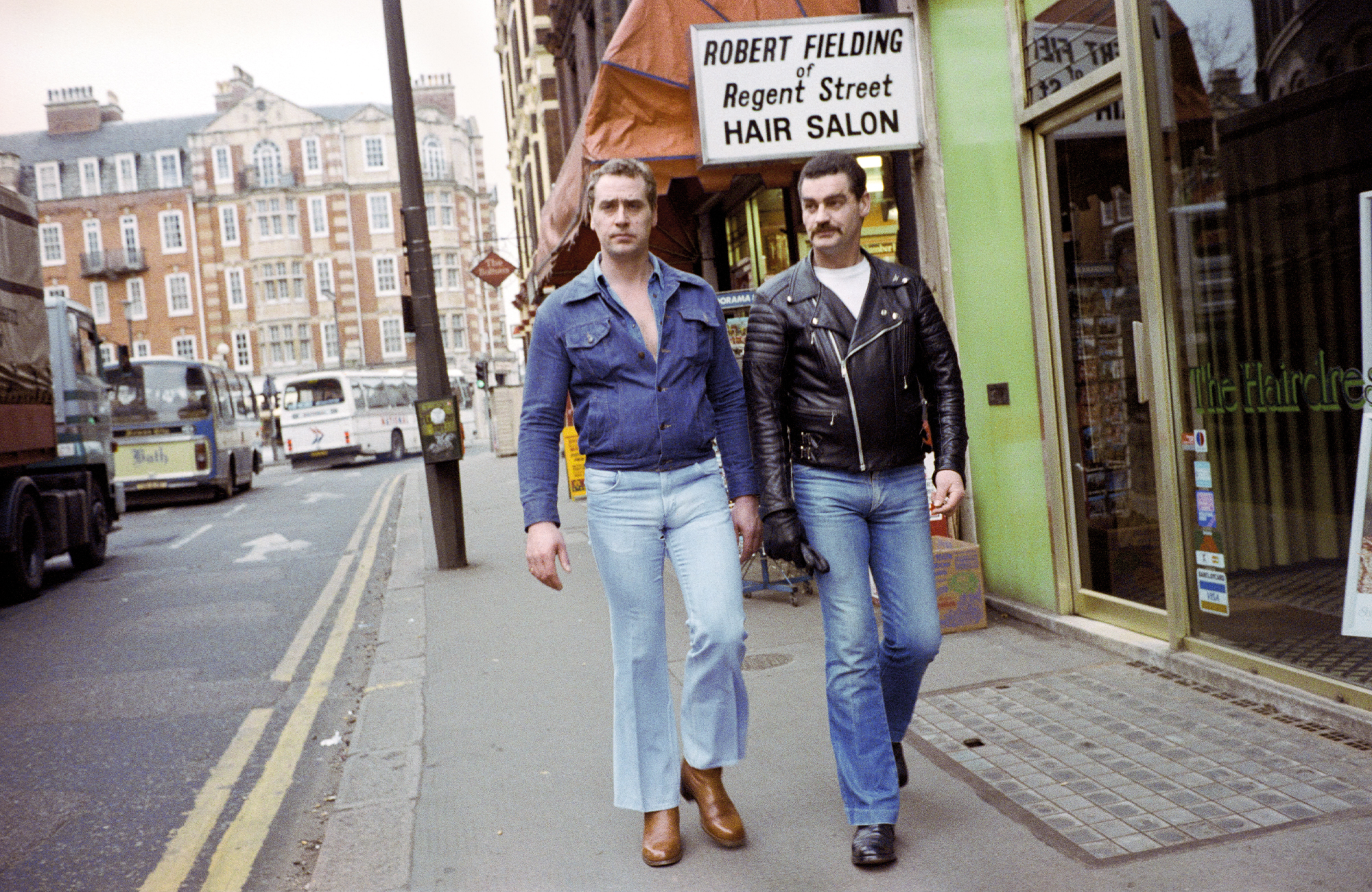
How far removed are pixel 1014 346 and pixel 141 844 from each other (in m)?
4.58

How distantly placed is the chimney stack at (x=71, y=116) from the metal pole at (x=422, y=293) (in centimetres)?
6365

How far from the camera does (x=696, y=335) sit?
Result: 3.38 meters

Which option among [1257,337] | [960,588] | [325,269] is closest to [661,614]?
[960,588]

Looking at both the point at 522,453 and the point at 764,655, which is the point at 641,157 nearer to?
the point at 764,655

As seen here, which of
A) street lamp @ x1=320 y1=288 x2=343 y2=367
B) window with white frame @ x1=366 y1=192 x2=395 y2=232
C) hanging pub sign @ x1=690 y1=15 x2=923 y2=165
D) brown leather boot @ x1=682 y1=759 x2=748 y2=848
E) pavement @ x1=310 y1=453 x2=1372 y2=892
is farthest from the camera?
window with white frame @ x1=366 y1=192 x2=395 y2=232

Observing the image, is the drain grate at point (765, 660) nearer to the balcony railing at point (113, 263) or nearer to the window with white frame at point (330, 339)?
the window with white frame at point (330, 339)

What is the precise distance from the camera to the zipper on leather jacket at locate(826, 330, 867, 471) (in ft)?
10.5

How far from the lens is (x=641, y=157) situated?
6.69m

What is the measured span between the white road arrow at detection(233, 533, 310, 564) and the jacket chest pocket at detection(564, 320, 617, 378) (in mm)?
9454

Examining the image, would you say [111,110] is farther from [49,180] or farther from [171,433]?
[171,433]

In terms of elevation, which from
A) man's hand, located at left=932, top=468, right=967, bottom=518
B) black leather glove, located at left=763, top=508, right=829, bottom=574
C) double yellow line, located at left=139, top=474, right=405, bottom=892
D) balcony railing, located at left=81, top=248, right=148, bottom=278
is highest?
balcony railing, located at left=81, top=248, right=148, bottom=278

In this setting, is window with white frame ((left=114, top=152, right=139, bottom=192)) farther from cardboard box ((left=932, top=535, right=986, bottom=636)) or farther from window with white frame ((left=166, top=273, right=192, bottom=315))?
cardboard box ((left=932, top=535, right=986, bottom=636))

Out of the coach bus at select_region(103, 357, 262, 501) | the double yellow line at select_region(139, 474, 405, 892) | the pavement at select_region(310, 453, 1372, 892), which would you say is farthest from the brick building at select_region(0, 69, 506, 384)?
the pavement at select_region(310, 453, 1372, 892)

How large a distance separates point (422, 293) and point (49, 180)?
6321 cm
